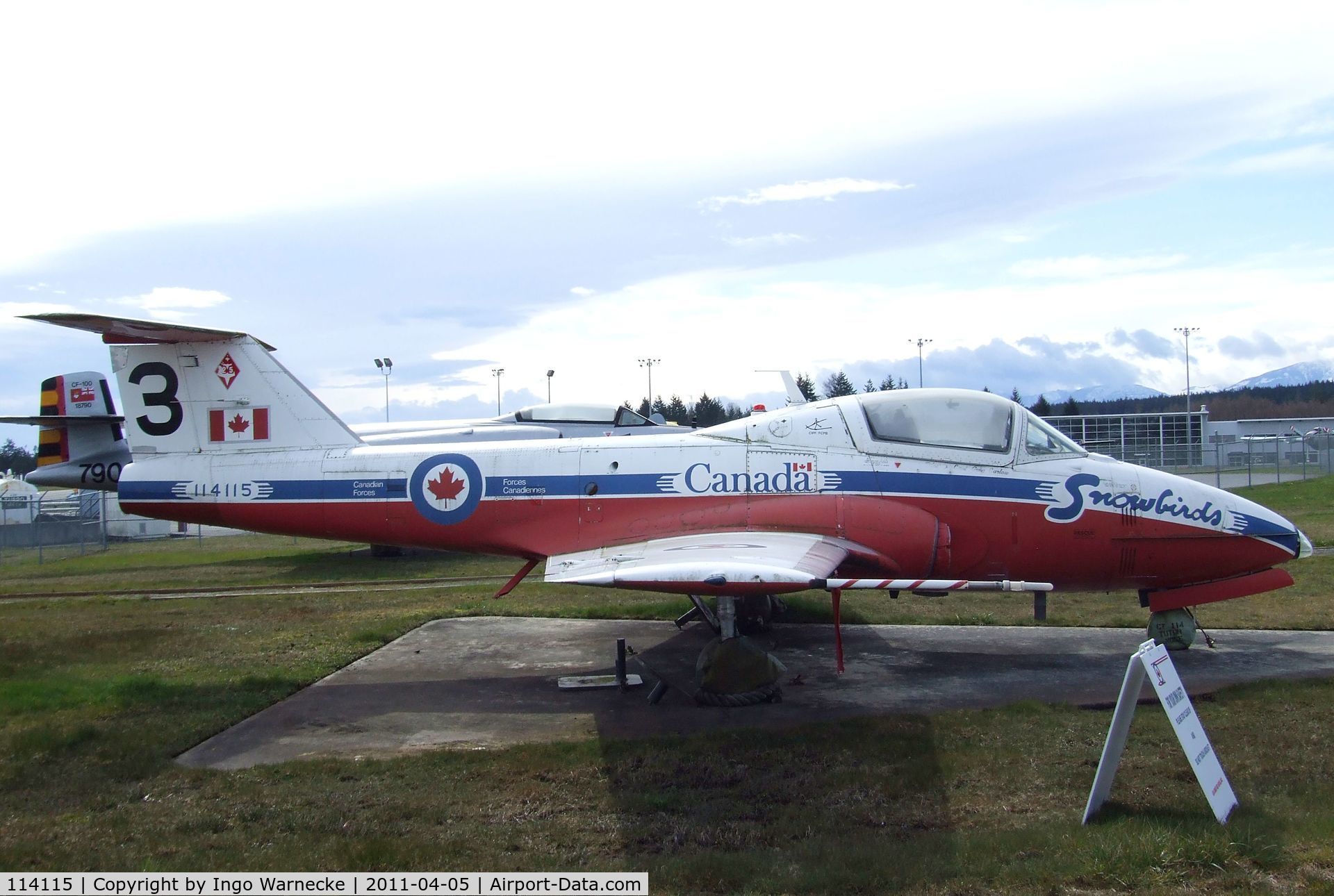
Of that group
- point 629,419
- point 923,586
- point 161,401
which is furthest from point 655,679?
point 629,419

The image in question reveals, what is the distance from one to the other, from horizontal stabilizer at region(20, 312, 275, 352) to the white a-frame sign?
9.30 m

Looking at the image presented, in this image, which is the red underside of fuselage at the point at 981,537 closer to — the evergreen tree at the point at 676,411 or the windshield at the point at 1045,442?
the windshield at the point at 1045,442

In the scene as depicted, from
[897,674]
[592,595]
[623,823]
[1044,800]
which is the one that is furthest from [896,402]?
[592,595]

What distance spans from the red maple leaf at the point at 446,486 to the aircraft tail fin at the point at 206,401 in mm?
1382

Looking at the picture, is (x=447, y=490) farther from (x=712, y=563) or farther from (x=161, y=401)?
(x=712, y=563)

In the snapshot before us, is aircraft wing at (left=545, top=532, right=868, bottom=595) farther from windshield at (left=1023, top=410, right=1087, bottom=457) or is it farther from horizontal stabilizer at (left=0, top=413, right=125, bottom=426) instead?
horizontal stabilizer at (left=0, top=413, right=125, bottom=426)

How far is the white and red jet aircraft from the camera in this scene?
9.28 meters

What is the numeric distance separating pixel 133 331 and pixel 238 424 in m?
1.50

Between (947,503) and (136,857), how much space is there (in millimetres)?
7278

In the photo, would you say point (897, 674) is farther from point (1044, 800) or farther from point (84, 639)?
point (84, 639)

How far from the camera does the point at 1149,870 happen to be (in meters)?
4.64

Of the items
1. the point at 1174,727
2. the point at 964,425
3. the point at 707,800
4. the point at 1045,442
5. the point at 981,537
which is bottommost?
the point at 707,800

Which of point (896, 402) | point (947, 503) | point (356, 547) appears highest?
point (896, 402)

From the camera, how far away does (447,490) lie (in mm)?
10180
